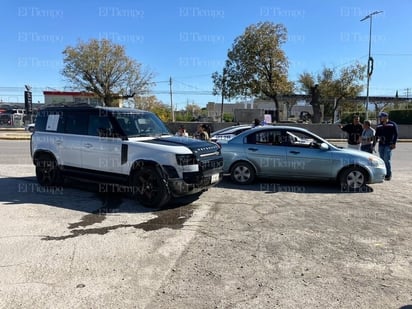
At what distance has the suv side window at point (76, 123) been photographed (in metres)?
7.39

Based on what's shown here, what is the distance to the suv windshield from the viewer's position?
7.01 metres

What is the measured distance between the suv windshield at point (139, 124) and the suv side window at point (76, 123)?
80cm

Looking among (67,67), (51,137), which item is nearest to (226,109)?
(67,67)

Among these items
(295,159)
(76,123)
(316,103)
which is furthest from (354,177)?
(316,103)

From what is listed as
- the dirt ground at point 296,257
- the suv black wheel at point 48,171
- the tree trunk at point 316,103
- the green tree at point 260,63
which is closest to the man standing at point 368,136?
the dirt ground at point 296,257

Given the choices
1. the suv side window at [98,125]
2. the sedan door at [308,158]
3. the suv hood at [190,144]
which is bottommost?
the sedan door at [308,158]

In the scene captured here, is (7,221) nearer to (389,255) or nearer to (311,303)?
(311,303)

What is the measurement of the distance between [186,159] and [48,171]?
371 cm

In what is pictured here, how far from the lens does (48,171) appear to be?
26.3 feet

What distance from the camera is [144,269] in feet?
13.0

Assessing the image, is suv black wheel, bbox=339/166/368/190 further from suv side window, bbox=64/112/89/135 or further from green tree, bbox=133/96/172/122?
green tree, bbox=133/96/172/122

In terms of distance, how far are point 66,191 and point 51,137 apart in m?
1.27

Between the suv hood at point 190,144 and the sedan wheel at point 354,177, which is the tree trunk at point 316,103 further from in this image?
the suv hood at point 190,144

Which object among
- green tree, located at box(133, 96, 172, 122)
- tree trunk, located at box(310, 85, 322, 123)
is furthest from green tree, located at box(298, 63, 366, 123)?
green tree, located at box(133, 96, 172, 122)
